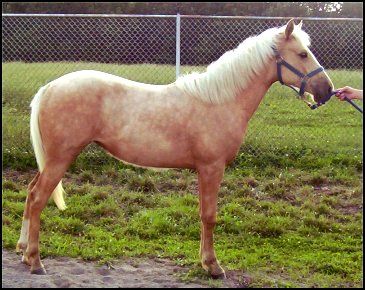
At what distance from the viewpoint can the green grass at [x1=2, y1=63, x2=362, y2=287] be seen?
4336 millimetres

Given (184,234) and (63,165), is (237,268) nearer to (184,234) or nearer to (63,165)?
(184,234)

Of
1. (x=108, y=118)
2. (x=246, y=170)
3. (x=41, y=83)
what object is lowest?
(x=246, y=170)

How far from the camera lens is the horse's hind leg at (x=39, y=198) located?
146 inches

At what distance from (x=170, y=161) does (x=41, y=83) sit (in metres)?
5.36

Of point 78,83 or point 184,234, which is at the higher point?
point 78,83

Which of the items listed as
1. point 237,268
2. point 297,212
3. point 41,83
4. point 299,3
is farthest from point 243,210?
point 299,3

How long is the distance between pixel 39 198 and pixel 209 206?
52.6 inches

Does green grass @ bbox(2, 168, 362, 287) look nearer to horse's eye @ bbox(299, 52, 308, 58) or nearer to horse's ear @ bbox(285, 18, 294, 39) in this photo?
horse's eye @ bbox(299, 52, 308, 58)

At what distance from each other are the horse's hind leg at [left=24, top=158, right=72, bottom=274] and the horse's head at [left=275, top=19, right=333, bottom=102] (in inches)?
73.7

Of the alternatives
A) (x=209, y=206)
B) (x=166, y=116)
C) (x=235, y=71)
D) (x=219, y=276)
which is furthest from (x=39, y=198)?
(x=235, y=71)

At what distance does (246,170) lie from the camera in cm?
677

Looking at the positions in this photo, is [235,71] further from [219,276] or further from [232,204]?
[232,204]

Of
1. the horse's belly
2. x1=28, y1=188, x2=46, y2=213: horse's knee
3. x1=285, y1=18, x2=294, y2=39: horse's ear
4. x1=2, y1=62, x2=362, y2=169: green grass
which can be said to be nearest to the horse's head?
x1=285, y1=18, x2=294, y2=39: horse's ear

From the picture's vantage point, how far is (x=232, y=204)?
5586mm
